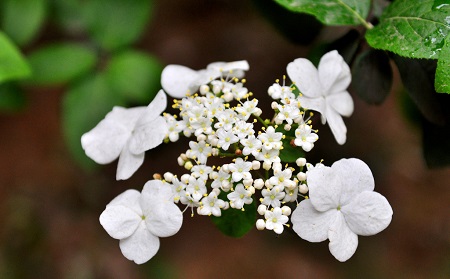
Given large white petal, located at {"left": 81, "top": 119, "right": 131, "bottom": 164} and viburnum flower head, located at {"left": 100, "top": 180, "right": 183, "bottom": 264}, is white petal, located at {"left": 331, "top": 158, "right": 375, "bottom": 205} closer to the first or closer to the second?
viburnum flower head, located at {"left": 100, "top": 180, "right": 183, "bottom": 264}

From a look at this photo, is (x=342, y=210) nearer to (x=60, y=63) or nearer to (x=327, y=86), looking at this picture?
(x=327, y=86)

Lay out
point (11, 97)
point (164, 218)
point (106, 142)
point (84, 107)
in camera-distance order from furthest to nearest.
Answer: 1. point (11, 97)
2. point (84, 107)
3. point (106, 142)
4. point (164, 218)

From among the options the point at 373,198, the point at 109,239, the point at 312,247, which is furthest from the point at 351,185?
the point at 109,239

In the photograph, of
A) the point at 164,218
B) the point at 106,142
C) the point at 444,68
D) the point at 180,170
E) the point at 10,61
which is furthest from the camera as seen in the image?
the point at 180,170

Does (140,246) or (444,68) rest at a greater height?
(444,68)

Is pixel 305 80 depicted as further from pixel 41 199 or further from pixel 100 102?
pixel 41 199

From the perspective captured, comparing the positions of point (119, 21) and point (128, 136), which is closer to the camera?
point (128, 136)

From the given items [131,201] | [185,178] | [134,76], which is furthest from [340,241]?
[134,76]
